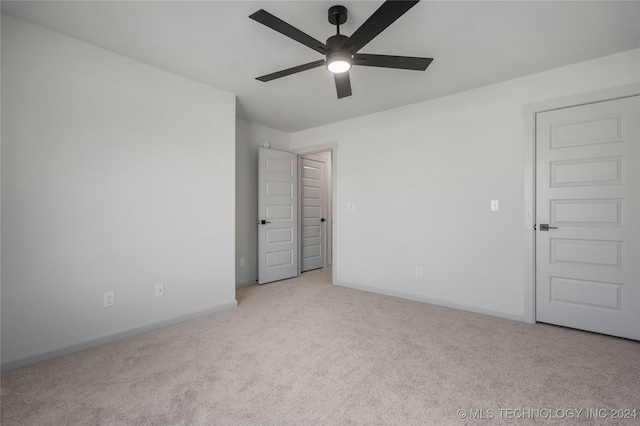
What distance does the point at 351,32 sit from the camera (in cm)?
225

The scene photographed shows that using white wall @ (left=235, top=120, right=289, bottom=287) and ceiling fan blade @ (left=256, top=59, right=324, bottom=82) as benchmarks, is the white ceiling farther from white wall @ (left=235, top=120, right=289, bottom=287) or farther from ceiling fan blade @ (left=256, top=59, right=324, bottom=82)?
white wall @ (left=235, top=120, right=289, bottom=287)

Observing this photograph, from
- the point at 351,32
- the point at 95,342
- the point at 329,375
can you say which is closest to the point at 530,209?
the point at 351,32

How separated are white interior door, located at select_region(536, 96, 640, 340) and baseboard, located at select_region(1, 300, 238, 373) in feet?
11.4

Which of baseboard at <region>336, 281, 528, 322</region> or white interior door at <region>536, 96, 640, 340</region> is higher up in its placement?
white interior door at <region>536, 96, 640, 340</region>

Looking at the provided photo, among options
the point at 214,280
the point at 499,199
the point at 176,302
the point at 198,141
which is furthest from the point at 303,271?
the point at 499,199

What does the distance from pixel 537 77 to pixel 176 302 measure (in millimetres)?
4210

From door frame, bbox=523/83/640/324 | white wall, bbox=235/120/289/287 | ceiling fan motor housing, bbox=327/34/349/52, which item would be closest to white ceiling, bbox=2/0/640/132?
ceiling fan motor housing, bbox=327/34/349/52

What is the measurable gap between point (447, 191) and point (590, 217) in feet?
4.22

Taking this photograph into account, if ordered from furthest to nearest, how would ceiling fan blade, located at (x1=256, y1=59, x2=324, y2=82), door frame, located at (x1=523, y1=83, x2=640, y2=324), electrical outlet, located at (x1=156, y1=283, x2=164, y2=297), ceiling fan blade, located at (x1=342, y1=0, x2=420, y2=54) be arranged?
1. door frame, located at (x1=523, y1=83, x2=640, y2=324)
2. electrical outlet, located at (x1=156, y1=283, x2=164, y2=297)
3. ceiling fan blade, located at (x1=256, y1=59, x2=324, y2=82)
4. ceiling fan blade, located at (x1=342, y1=0, x2=420, y2=54)

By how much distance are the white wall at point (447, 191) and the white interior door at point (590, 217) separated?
200 millimetres

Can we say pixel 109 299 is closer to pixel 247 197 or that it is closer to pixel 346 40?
pixel 247 197

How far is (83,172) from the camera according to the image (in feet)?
7.99

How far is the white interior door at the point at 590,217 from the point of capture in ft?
8.46

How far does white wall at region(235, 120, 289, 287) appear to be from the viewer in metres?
4.46
